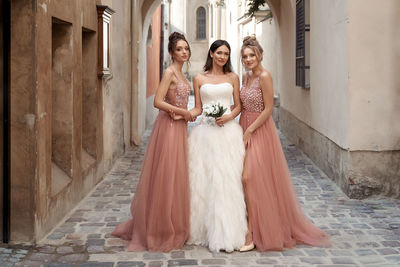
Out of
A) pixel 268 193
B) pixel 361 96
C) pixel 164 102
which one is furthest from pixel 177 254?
pixel 361 96

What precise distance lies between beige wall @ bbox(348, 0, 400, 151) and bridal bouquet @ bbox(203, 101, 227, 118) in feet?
9.48

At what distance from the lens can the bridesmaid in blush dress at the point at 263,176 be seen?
5.18 meters

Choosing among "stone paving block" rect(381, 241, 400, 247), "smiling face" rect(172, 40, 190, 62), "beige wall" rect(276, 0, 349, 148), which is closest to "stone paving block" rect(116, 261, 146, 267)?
"smiling face" rect(172, 40, 190, 62)

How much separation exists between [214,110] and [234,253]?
4.30 feet

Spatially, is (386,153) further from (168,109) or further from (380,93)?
(168,109)

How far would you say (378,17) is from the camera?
735cm

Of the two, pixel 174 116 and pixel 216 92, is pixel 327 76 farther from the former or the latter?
pixel 174 116

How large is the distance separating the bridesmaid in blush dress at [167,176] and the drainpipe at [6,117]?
118 cm

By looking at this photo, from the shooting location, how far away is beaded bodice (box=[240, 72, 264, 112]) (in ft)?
17.3

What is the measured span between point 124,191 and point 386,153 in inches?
144

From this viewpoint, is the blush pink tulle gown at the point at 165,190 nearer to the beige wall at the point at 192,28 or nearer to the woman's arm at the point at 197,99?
the woman's arm at the point at 197,99

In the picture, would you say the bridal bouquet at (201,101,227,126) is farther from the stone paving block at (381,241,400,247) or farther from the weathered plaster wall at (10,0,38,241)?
the stone paving block at (381,241,400,247)

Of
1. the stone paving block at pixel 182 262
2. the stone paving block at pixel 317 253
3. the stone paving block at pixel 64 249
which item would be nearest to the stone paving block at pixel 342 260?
the stone paving block at pixel 317 253

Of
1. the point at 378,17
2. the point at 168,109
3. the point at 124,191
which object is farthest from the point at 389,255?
the point at 124,191
